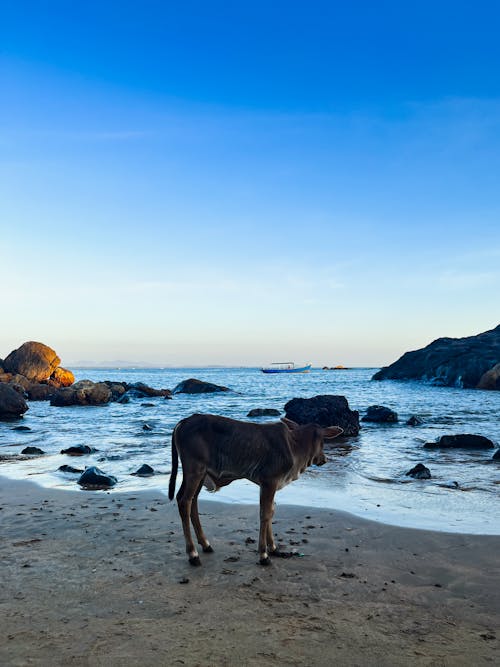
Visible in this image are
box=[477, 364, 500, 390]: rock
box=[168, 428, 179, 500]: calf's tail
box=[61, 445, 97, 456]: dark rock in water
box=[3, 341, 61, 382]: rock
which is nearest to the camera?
box=[168, 428, 179, 500]: calf's tail

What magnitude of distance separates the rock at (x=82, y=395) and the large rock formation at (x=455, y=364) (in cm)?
4917

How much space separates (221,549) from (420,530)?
311 centimetres

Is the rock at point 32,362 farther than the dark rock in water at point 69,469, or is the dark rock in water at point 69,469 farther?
the rock at point 32,362

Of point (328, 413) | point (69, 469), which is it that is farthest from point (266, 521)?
point (328, 413)

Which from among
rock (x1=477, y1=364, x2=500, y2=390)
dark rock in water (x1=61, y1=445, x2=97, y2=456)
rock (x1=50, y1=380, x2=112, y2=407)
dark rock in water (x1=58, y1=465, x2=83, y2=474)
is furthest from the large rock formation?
dark rock in water (x1=58, y1=465, x2=83, y2=474)

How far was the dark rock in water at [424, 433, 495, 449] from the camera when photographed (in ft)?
55.5

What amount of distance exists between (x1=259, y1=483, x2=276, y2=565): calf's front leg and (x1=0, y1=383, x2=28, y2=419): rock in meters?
27.3

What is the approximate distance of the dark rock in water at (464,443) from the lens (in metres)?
16.9

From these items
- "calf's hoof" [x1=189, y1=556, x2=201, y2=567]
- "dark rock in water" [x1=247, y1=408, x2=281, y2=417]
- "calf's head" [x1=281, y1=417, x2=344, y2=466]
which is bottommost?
"dark rock in water" [x1=247, y1=408, x2=281, y2=417]

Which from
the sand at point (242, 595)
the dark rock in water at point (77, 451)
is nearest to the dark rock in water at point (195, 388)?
the dark rock in water at point (77, 451)

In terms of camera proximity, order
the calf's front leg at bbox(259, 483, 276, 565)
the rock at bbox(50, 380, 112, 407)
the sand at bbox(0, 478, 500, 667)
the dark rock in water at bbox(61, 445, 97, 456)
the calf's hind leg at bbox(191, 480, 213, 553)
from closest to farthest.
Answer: the sand at bbox(0, 478, 500, 667) → the calf's front leg at bbox(259, 483, 276, 565) → the calf's hind leg at bbox(191, 480, 213, 553) → the dark rock in water at bbox(61, 445, 97, 456) → the rock at bbox(50, 380, 112, 407)

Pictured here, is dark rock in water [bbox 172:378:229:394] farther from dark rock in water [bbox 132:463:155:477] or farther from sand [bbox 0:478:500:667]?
sand [bbox 0:478:500:667]

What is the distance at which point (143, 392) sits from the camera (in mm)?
53969

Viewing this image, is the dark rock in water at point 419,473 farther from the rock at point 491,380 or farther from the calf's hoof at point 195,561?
the rock at point 491,380
